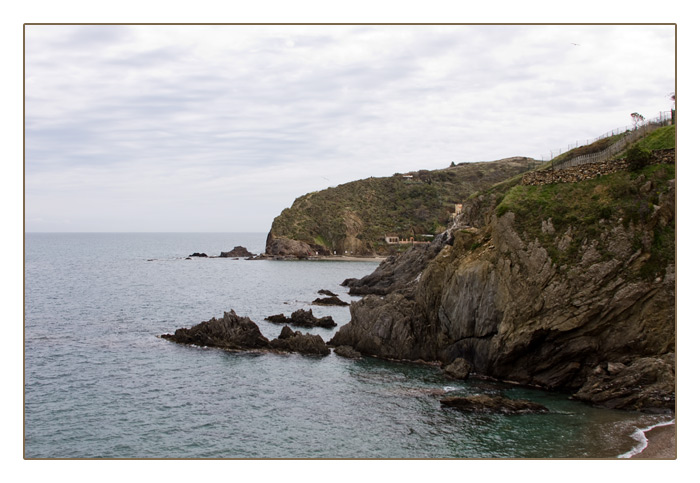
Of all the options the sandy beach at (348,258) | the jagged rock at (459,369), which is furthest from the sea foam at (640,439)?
the sandy beach at (348,258)

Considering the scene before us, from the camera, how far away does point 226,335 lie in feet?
179

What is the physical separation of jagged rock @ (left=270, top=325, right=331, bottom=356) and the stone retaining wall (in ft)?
73.0

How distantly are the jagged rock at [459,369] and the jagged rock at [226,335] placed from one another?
1803 cm

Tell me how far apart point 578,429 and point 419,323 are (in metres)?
19.7

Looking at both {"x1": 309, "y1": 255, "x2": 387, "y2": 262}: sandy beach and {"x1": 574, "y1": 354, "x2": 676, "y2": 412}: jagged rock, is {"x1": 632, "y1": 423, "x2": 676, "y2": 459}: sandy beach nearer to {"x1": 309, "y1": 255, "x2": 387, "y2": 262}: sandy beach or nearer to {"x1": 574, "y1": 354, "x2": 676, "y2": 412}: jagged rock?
{"x1": 574, "y1": 354, "x2": 676, "y2": 412}: jagged rock

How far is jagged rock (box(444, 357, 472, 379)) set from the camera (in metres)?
42.3

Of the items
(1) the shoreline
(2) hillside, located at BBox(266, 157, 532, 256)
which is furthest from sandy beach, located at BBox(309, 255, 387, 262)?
(1) the shoreline

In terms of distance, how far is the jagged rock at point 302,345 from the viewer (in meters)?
51.6

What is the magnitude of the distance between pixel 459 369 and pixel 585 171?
58.5 ft

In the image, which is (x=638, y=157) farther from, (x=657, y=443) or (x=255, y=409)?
(x=255, y=409)

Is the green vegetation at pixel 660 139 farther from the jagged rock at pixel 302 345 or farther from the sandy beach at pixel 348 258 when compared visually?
the sandy beach at pixel 348 258
